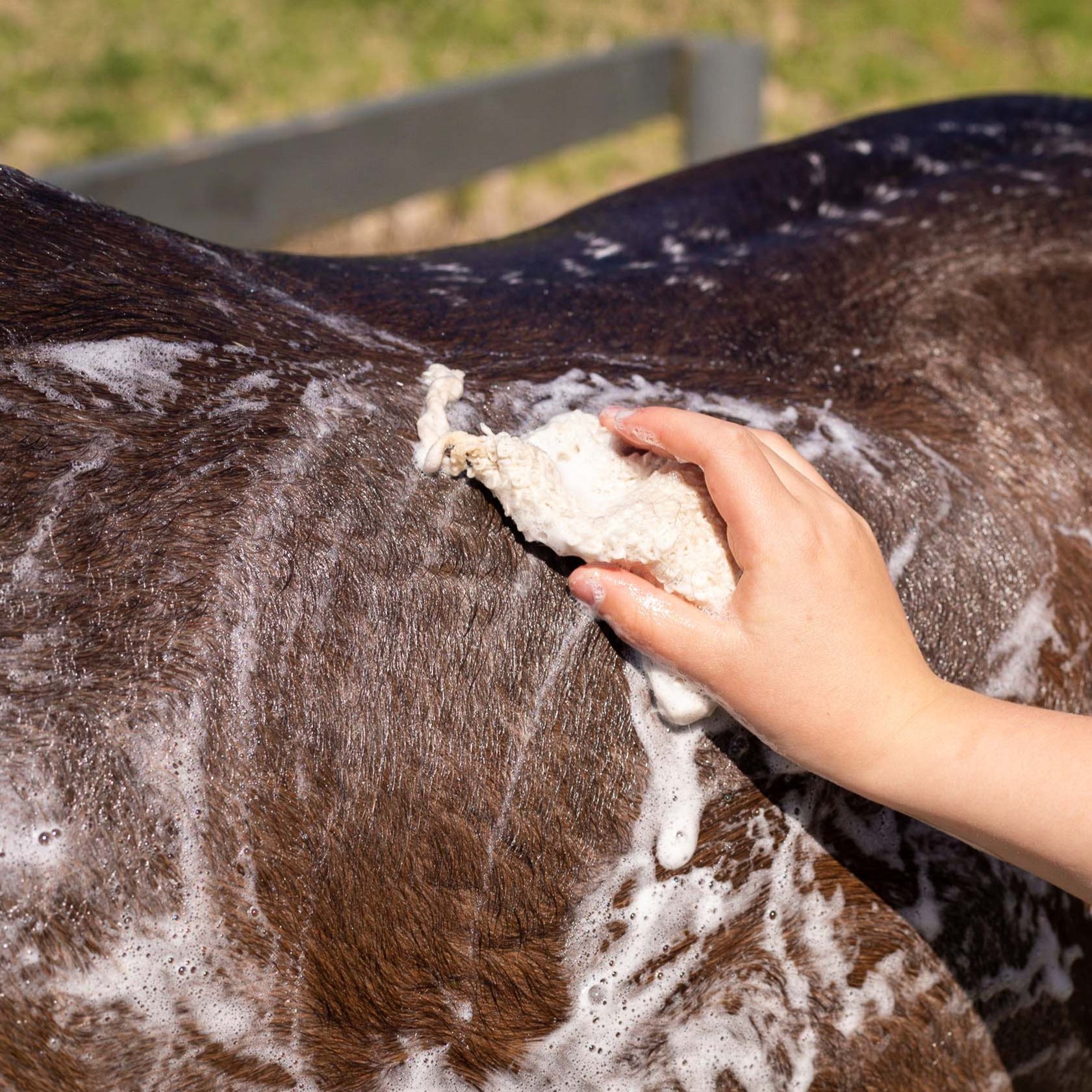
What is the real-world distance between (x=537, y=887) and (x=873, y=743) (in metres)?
0.38

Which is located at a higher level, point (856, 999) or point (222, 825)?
point (222, 825)

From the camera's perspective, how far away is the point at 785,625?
3.66ft

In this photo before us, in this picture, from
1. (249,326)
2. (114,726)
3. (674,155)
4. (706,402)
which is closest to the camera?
(114,726)

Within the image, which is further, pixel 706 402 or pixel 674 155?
pixel 674 155

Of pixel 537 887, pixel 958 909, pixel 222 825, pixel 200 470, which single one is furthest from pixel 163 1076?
pixel 958 909

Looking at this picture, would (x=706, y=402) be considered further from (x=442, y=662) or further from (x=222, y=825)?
(x=222, y=825)

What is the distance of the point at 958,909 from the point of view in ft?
4.46

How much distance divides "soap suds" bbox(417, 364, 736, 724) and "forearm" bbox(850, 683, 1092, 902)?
216mm

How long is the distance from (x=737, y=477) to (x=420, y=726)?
0.40 meters

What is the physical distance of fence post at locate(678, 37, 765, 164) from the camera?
4285 mm

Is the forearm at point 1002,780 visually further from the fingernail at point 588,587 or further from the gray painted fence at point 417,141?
the gray painted fence at point 417,141

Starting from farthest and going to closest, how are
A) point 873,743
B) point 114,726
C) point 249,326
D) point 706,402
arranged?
point 706,402, point 249,326, point 873,743, point 114,726

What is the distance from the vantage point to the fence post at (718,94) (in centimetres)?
429

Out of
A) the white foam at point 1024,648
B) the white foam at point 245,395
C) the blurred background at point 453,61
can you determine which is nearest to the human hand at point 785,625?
the white foam at point 1024,648
